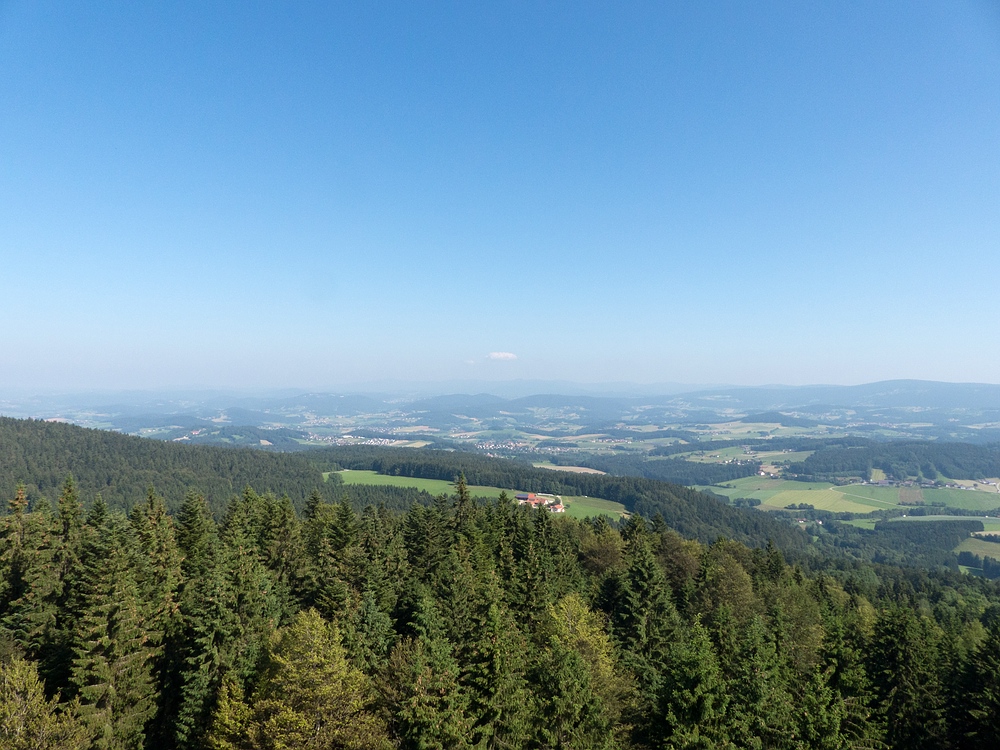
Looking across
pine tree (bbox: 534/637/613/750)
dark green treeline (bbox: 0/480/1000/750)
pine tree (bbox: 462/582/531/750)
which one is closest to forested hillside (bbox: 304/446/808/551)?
dark green treeline (bbox: 0/480/1000/750)

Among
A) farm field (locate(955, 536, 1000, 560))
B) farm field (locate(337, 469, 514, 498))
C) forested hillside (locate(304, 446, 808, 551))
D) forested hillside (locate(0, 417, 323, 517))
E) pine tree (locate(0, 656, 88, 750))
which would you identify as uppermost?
pine tree (locate(0, 656, 88, 750))

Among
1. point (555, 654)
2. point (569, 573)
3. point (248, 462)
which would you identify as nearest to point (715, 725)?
point (555, 654)

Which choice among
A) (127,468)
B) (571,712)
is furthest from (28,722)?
(127,468)

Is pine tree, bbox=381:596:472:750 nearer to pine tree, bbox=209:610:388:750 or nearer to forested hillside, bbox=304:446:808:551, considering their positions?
pine tree, bbox=209:610:388:750

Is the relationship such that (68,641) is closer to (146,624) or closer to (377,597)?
(146,624)

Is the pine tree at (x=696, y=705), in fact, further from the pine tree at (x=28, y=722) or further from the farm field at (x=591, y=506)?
the farm field at (x=591, y=506)

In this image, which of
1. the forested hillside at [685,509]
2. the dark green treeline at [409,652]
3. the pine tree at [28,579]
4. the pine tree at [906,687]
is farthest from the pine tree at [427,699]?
the forested hillside at [685,509]
